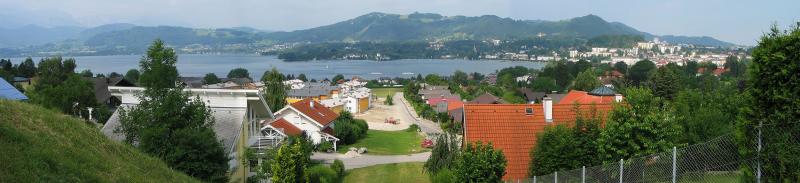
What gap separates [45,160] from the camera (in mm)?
7441

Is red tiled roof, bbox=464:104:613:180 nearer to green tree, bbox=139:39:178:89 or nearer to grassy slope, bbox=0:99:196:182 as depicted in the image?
green tree, bbox=139:39:178:89

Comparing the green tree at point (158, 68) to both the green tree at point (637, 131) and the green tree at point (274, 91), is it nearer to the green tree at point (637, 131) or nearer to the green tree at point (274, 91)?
the green tree at point (637, 131)

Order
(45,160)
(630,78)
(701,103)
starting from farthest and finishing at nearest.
Result: (630,78)
(701,103)
(45,160)

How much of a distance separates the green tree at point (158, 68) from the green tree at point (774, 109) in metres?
10.9

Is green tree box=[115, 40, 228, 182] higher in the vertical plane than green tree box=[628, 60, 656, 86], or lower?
higher

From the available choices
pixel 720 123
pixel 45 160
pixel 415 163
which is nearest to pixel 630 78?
pixel 415 163

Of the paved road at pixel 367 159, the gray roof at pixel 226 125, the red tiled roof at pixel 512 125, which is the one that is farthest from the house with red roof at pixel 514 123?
the paved road at pixel 367 159

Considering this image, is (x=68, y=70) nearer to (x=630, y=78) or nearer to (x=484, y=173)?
(x=484, y=173)

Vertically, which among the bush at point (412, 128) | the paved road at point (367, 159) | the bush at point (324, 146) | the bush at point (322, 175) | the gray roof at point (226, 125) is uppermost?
the gray roof at point (226, 125)

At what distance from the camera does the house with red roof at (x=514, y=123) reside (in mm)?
18312

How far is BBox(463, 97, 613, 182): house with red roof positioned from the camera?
18.3 meters

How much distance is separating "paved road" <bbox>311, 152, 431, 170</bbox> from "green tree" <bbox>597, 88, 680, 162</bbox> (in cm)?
1688

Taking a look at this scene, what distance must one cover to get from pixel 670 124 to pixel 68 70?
53.6m

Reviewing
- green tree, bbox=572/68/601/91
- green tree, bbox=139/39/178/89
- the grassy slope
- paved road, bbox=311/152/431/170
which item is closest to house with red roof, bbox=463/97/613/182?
green tree, bbox=139/39/178/89
